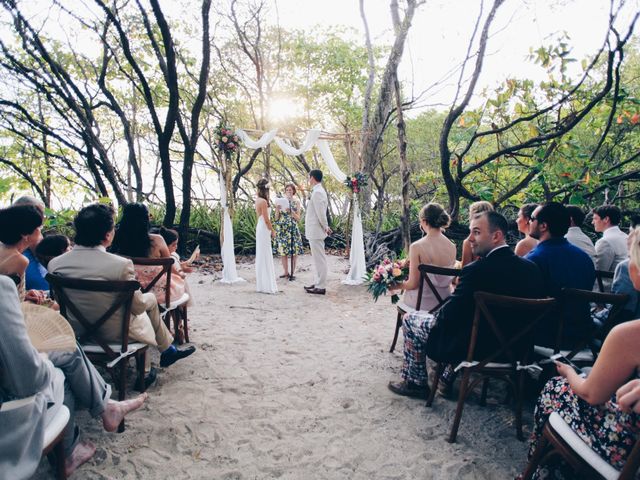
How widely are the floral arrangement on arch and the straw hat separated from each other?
6259 millimetres

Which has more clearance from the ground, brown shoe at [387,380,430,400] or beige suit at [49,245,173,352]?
beige suit at [49,245,173,352]

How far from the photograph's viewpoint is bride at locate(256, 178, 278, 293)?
7383 mm

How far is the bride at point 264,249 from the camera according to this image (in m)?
7.38

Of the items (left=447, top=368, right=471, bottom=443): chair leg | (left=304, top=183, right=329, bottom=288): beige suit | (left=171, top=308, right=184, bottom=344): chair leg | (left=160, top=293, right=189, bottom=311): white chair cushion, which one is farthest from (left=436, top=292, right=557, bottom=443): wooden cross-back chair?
(left=304, top=183, right=329, bottom=288): beige suit

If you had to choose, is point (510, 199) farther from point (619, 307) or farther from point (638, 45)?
point (638, 45)

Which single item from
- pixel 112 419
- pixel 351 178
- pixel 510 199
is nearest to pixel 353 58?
pixel 351 178

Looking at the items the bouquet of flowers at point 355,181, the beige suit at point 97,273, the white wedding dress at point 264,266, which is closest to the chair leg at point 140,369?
the beige suit at point 97,273

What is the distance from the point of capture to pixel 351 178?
8.59 meters

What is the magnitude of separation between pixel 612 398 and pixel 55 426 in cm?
256

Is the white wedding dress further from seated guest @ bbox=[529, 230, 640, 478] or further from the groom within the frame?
seated guest @ bbox=[529, 230, 640, 478]

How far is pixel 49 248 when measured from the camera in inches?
146

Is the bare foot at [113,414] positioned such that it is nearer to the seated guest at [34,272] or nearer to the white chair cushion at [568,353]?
the seated guest at [34,272]

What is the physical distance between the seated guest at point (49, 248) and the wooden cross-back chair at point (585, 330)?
164 inches

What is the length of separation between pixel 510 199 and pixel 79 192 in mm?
17323
